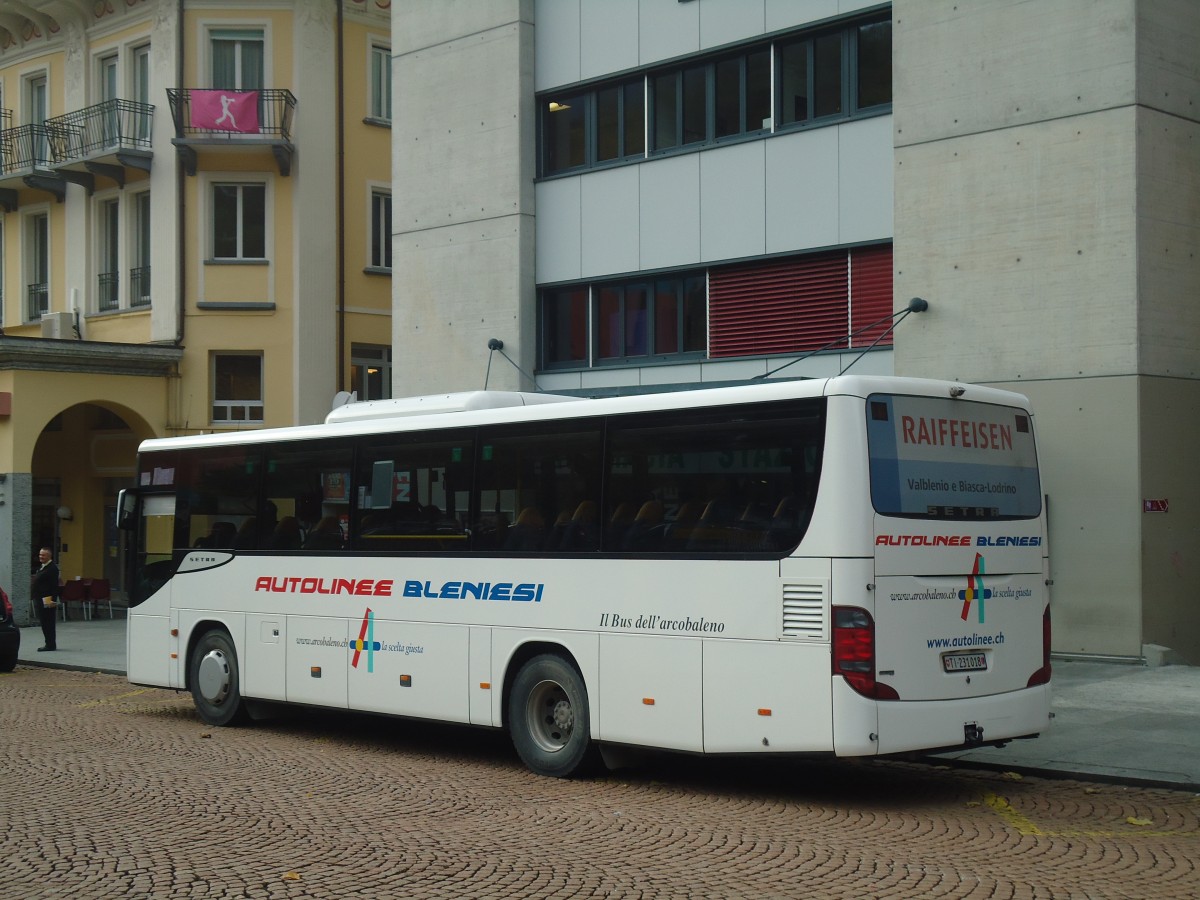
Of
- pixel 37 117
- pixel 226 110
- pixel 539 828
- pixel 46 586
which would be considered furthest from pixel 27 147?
pixel 539 828

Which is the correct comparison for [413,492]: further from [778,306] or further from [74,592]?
[74,592]

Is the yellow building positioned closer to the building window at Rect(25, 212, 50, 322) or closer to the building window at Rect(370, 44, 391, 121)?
the building window at Rect(370, 44, 391, 121)

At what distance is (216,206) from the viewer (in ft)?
104

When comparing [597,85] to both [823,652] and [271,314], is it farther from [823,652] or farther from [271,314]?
[823,652]

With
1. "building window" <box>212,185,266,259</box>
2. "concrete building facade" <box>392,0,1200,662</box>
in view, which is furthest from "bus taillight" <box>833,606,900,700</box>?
"building window" <box>212,185,266,259</box>

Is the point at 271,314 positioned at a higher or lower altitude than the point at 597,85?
lower

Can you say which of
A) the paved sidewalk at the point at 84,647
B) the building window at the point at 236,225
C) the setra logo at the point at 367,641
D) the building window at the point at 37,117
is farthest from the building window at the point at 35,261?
the setra logo at the point at 367,641

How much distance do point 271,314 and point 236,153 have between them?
3.43 m

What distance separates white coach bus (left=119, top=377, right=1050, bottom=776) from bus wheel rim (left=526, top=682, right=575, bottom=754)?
0.02 m

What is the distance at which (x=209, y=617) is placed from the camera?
49.4 ft

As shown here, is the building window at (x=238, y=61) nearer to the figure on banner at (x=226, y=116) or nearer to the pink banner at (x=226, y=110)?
the pink banner at (x=226, y=110)

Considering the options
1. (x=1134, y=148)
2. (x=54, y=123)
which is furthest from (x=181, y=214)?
(x=1134, y=148)

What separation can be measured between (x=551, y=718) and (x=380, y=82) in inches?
941

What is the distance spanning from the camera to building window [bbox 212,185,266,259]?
31.6 meters
